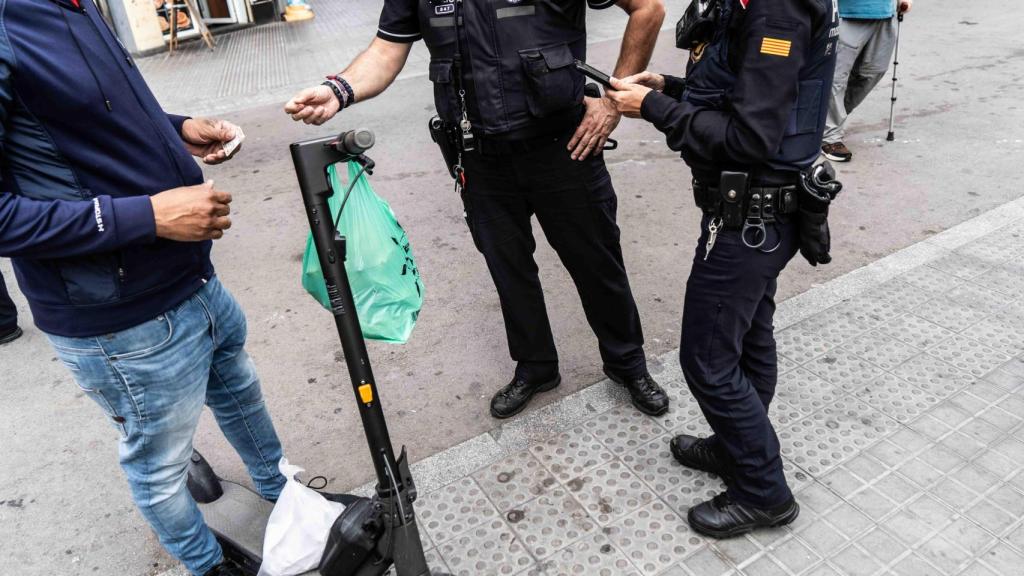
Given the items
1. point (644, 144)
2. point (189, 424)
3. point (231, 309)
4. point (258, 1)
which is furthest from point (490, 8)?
point (258, 1)

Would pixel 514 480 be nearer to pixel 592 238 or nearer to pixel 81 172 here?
pixel 592 238

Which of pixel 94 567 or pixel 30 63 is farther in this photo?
pixel 94 567

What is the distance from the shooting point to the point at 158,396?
7.20ft

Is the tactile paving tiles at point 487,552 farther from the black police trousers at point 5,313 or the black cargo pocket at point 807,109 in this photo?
the black police trousers at point 5,313

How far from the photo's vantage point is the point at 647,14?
2992 millimetres

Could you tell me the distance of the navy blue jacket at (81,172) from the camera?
183 cm

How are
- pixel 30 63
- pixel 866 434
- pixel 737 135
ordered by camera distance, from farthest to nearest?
pixel 866 434 < pixel 737 135 < pixel 30 63

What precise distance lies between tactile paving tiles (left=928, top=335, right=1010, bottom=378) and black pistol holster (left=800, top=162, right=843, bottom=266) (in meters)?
1.57

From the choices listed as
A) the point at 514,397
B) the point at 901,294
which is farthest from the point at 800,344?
the point at 514,397

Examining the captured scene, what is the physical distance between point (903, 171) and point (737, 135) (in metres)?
4.43

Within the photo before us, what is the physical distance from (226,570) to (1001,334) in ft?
11.8

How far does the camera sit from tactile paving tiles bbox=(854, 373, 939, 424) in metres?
3.22

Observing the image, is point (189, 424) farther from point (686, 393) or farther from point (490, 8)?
point (686, 393)

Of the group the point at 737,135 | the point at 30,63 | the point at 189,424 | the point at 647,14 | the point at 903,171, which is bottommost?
the point at 903,171
